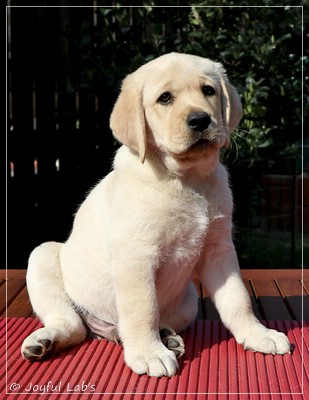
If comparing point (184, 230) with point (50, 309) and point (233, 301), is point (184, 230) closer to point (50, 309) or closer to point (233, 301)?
point (233, 301)

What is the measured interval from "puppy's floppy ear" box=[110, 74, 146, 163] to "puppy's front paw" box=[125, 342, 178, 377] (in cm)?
78

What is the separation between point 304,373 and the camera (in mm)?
2475

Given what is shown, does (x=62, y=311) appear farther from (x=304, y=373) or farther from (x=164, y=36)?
(x=164, y=36)

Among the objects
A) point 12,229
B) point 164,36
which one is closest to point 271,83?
point 164,36

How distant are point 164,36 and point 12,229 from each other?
6.82 ft

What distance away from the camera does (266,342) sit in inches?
105

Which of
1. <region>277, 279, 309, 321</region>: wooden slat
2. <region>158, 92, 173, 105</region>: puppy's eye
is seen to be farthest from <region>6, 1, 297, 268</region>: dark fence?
<region>158, 92, 173, 105</region>: puppy's eye

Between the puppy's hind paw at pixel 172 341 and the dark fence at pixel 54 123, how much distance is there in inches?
109

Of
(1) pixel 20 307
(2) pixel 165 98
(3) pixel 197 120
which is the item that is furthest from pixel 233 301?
(1) pixel 20 307

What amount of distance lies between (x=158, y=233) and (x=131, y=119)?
500mm

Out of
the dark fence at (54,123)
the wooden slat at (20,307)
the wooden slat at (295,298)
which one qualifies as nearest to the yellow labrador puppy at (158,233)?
the wooden slat at (20,307)

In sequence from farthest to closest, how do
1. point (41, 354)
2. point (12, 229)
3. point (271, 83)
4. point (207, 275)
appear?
1. point (12, 229)
2. point (271, 83)
3. point (207, 275)
4. point (41, 354)

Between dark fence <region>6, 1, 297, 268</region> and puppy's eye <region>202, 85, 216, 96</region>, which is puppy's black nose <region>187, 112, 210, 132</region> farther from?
dark fence <region>6, 1, 297, 268</region>

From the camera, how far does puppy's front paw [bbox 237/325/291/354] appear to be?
266cm
